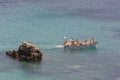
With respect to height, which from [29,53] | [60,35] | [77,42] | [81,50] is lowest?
[81,50]

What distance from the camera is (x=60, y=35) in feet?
316

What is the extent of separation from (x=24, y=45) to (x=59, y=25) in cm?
2459

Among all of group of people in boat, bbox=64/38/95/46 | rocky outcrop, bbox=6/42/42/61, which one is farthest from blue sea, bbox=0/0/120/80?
group of people in boat, bbox=64/38/95/46

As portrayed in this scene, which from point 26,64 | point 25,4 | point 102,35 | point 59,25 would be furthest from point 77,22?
point 26,64

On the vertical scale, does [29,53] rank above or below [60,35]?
below

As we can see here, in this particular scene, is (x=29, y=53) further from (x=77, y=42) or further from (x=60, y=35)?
(x=60, y=35)

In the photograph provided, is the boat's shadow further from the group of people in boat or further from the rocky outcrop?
the rocky outcrop

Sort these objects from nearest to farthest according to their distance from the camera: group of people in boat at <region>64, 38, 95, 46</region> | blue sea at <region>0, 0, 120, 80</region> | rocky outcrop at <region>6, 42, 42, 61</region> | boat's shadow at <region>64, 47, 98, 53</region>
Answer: blue sea at <region>0, 0, 120, 80</region> → rocky outcrop at <region>6, 42, 42, 61</region> → boat's shadow at <region>64, 47, 98, 53</region> → group of people in boat at <region>64, 38, 95, 46</region>

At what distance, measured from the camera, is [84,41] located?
297 ft

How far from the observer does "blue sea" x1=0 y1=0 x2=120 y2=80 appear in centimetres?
7581

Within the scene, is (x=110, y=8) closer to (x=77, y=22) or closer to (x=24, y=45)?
(x=77, y=22)

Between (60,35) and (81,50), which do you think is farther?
(60,35)

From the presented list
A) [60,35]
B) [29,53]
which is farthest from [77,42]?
[29,53]

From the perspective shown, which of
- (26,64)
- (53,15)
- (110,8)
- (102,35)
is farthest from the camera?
(110,8)
